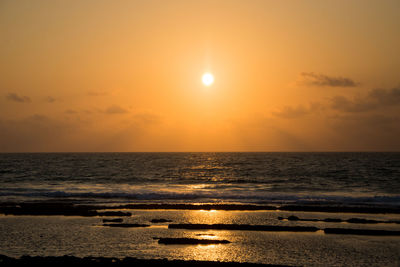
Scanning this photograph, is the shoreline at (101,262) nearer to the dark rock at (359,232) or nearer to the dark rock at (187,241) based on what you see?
the dark rock at (187,241)

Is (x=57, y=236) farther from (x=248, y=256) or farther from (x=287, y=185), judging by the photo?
(x=287, y=185)

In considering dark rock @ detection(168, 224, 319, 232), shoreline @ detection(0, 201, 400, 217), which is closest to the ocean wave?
shoreline @ detection(0, 201, 400, 217)

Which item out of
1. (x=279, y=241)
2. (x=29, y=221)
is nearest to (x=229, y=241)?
(x=279, y=241)

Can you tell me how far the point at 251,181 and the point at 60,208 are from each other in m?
39.9

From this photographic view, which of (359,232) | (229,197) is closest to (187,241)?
(359,232)

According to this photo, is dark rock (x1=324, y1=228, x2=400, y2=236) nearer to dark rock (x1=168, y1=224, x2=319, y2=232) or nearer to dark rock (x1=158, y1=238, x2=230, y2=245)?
dark rock (x1=168, y1=224, x2=319, y2=232)

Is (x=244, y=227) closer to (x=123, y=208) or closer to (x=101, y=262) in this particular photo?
(x=101, y=262)

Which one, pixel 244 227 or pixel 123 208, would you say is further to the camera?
pixel 123 208

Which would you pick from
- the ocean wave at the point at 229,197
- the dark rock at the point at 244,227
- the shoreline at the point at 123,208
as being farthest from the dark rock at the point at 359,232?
the ocean wave at the point at 229,197

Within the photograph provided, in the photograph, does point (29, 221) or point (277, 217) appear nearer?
point (29, 221)

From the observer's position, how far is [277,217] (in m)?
29.0

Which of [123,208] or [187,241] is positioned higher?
[123,208]

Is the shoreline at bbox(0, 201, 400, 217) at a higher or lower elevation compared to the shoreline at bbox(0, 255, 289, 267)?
higher

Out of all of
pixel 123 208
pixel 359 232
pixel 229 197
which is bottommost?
pixel 359 232
